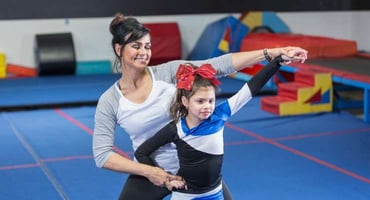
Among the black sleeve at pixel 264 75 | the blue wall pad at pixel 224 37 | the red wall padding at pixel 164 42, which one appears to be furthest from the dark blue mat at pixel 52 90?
the black sleeve at pixel 264 75

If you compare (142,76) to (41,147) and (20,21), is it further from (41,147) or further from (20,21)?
(20,21)

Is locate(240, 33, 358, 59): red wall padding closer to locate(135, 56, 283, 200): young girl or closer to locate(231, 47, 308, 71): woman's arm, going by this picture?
locate(231, 47, 308, 71): woman's arm

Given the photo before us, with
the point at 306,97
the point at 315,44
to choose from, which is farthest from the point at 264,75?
the point at 315,44

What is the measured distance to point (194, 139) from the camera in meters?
2.91

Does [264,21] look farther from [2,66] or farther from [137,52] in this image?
[137,52]

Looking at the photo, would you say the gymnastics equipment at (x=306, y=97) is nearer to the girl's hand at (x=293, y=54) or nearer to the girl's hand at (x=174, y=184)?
the girl's hand at (x=293, y=54)

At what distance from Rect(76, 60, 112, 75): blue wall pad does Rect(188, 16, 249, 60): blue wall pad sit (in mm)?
1662

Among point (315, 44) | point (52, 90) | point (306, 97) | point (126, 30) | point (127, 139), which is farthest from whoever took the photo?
point (315, 44)

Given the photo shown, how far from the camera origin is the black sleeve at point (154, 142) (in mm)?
2923

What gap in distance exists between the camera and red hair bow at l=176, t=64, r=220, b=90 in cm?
283

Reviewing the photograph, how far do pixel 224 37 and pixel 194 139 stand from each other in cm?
744

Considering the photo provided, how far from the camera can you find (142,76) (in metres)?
3.05

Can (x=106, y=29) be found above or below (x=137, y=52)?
below

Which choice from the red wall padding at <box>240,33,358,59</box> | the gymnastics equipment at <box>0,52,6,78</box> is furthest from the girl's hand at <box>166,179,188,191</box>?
the gymnastics equipment at <box>0,52,6,78</box>
